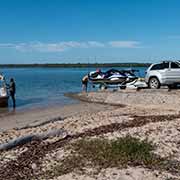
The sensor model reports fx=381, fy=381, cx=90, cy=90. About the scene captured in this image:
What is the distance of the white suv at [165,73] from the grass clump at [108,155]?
58.8 feet

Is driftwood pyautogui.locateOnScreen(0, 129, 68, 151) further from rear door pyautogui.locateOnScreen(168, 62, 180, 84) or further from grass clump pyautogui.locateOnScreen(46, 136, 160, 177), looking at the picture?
rear door pyautogui.locateOnScreen(168, 62, 180, 84)

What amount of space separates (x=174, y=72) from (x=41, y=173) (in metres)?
20.2

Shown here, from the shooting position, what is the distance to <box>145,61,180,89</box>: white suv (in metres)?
25.5

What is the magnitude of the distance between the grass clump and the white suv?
58.8 ft

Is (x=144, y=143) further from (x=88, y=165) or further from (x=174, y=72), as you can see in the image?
(x=174, y=72)

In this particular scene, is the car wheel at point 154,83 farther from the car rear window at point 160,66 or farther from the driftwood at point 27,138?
the driftwood at point 27,138

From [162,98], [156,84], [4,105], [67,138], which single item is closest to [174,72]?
[156,84]

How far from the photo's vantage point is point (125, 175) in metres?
6.29

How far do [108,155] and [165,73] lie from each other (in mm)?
19127

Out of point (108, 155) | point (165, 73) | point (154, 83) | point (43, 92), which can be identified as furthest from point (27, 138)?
point (43, 92)

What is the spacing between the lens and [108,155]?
7.27m

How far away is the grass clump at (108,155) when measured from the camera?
22.4 ft

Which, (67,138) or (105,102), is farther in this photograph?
(105,102)

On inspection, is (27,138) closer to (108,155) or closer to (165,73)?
(108,155)
